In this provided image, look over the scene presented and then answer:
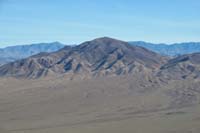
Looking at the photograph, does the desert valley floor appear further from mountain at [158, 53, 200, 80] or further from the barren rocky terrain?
mountain at [158, 53, 200, 80]

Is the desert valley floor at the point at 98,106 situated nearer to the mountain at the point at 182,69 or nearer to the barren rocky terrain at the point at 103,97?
the barren rocky terrain at the point at 103,97

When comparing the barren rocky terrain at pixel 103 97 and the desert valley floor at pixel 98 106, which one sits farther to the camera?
the barren rocky terrain at pixel 103 97

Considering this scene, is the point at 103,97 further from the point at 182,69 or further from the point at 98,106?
the point at 182,69

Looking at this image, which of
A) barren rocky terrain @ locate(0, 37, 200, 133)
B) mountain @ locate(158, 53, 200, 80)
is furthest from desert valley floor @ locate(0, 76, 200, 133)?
mountain @ locate(158, 53, 200, 80)

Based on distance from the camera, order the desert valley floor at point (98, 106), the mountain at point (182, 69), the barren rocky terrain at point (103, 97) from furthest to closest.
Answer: the mountain at point (182, 69) → the barren rocky terrain at point (103, 97) → the desert valley floor at point (98, 106)

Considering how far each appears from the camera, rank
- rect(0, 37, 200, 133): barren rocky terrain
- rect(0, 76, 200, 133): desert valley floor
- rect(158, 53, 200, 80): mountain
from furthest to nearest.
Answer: rect(158, 53, 200, 80): mountain < rect(0, 37, 200, 133): barren rocky terrain < rect(0, 76, 200, 133): desert valley floor

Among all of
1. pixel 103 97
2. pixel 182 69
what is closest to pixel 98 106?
pixel 103 97

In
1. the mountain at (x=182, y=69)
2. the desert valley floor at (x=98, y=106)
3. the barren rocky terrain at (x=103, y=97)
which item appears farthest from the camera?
the mountain at (x=182, y=69)

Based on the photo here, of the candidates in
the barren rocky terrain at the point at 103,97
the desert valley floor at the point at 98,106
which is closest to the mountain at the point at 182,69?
the barren rocky terrain at the point at 103,97
